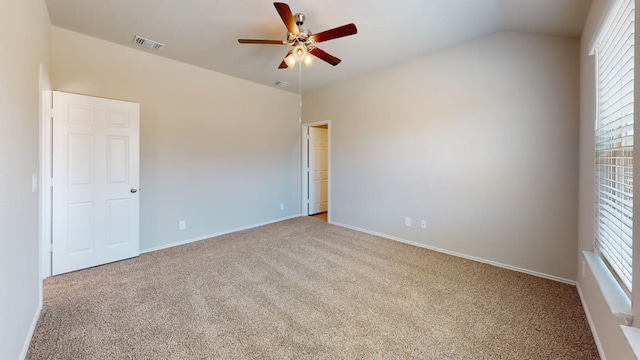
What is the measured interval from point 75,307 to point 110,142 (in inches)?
73.7

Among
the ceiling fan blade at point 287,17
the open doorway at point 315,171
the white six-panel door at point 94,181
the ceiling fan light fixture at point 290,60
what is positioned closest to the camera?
the ceiling fan blade at point 287,17

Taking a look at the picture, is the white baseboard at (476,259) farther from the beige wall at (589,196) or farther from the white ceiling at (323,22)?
the white ceiling at (323,22)

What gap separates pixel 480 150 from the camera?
3.15 m

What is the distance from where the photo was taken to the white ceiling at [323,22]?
7.83 ft

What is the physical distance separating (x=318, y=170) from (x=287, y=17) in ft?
13.4

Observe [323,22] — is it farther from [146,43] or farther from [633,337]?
[633,337]

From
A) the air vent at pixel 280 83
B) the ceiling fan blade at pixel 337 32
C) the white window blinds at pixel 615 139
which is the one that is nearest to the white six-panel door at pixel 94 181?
the air vent at pixel 280 83

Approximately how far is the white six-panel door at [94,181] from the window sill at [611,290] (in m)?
4.45

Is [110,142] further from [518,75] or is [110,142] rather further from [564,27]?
[564,27]

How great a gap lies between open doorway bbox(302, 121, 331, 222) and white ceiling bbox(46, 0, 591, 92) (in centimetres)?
235

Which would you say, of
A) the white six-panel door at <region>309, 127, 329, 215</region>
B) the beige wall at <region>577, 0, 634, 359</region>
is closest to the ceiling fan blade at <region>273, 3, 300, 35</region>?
the beige wall at <region>577, 0, 634, 359</region>

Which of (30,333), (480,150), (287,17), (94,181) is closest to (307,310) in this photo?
(30,333)

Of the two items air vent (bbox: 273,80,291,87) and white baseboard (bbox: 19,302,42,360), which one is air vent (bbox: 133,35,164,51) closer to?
air vent (bbox: 273,80,291,87)

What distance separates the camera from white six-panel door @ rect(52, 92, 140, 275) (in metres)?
2.81
